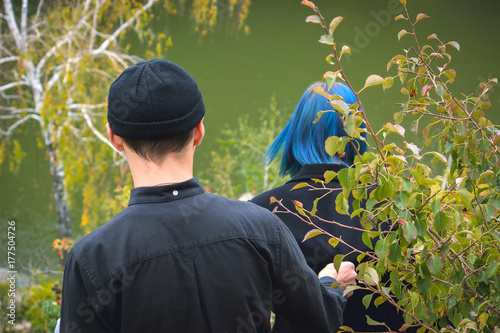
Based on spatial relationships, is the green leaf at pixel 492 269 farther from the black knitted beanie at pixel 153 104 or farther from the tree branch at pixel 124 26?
the tree branch at pixel 124 26

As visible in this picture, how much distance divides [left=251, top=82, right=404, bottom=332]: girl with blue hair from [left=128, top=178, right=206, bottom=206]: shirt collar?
563 millimetres

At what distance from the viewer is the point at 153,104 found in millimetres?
Result: 1036

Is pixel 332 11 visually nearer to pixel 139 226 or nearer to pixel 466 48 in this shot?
pixel 466 48

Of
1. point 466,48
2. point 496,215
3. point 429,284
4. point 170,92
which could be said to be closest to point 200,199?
point 170,92

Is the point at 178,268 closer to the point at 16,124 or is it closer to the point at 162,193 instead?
the point at 162,193

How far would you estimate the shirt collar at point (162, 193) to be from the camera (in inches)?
41.2

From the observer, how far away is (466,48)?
15.4 feet

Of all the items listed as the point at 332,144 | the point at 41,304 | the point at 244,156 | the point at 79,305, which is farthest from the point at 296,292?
the point at 244,156

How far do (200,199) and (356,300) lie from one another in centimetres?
80

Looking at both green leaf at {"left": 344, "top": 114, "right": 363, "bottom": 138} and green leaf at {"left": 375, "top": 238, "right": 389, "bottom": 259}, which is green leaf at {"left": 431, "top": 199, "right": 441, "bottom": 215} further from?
green leaf at {"left": 344, "top": 114, "right": 363, "bottom": 138}

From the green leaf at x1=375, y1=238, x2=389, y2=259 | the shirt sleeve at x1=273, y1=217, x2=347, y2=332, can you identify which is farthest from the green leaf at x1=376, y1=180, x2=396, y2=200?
the shirt sleeve at x1=273, y1=217, x2=347, y2=332

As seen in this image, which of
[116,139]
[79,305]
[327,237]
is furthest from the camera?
[327,237]

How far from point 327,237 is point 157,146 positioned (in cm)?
76

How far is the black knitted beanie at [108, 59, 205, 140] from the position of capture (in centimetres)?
104
